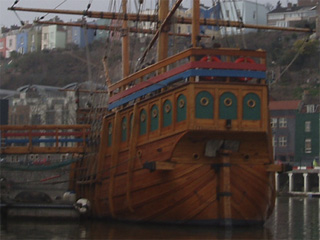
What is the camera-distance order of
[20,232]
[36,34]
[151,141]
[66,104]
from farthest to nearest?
1. [36,34]
2. [66,104]
3. [151,141]
4. [20,232]

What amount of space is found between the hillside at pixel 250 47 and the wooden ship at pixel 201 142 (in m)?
86.6

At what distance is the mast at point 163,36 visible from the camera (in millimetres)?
30953

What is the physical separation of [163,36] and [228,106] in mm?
6672

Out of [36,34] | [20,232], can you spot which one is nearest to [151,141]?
[20,232]

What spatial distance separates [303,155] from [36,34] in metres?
63.6

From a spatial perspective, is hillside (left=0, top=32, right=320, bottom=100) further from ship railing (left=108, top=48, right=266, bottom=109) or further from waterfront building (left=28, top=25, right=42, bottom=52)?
ship railing (left=108, top=48, right=266, bottom=109)

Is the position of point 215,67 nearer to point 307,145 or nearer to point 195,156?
point 195,156

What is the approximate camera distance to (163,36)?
31391 mm

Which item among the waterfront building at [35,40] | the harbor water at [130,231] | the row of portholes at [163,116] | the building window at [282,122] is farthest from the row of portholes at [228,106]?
the waterfront building at [35,40]

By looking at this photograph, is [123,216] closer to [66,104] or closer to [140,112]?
[140,112]

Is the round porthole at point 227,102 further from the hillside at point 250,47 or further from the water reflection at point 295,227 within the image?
the hillside at point 250,47

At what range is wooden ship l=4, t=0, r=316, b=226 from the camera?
1005 inches

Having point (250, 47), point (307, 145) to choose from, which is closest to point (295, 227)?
point (307, 145)

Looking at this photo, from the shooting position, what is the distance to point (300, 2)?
156500mm
